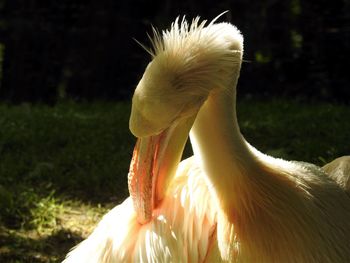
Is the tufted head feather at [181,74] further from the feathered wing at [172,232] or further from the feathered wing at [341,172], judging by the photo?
the feathered wing at [341,172]

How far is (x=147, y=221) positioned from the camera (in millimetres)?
3398

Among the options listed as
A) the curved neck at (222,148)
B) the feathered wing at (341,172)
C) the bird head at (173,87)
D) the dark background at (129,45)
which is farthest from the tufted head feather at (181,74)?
the dark background at (129,45)

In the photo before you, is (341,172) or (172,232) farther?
(341,172)

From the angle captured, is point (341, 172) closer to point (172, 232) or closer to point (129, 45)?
point (172, 232)

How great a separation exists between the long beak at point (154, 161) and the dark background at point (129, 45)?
18.6 feet

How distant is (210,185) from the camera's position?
3.13 m

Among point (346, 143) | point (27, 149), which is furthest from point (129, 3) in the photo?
point (346, 143)

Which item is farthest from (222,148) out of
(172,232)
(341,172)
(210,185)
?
(341,172)

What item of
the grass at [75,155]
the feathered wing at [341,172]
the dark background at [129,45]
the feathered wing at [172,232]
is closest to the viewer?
the feathered wing at [172,232]

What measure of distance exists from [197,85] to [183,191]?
31.7 inches

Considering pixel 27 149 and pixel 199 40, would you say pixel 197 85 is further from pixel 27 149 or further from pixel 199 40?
pixel 27 149

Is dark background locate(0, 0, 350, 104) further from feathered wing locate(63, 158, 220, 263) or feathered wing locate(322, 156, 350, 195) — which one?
feathered wing locate(63, 158, 220, 263)

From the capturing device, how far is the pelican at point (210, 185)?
290 centimetres

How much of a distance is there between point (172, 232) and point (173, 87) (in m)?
0.85
